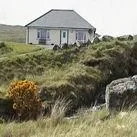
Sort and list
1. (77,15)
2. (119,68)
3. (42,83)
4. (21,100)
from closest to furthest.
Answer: (21,100)
(42,83)
(119,68)
(77,15)

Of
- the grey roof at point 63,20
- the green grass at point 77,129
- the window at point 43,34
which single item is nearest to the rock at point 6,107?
the green grass at point 77,129

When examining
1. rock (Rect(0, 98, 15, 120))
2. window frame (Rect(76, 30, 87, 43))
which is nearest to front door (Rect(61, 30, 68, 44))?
window frame (Rect(76, 30, 87, 43))

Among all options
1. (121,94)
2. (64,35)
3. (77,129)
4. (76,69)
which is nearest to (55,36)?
(64,35)

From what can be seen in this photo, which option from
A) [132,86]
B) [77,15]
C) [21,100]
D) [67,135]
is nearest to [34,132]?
[67,135]

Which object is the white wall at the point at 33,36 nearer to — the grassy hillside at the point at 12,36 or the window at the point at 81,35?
the window at the point at 81,35

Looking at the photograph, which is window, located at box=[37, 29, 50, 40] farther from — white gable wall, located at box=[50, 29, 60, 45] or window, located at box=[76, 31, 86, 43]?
window, located at box=[76, 31, 86, 43]

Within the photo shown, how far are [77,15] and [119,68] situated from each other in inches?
1281

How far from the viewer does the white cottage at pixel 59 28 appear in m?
66.4

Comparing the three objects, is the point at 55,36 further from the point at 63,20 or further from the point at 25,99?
the point at 25,99

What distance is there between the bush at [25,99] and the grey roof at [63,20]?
45769 mm

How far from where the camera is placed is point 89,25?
221ft

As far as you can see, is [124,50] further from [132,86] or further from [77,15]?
[77,15]

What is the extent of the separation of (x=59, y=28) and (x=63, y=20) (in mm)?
1273

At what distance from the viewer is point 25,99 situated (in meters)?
20.4
